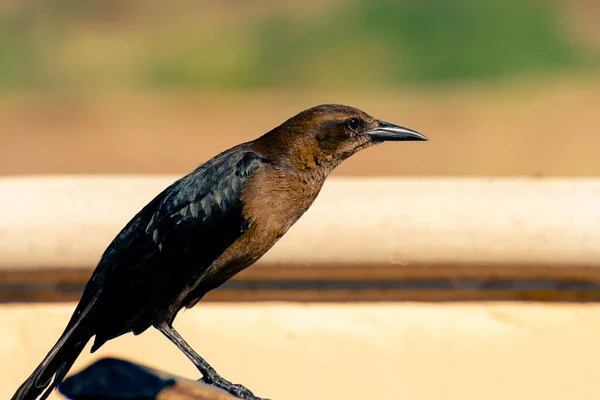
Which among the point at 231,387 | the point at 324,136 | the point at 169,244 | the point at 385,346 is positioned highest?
the point at 324,136

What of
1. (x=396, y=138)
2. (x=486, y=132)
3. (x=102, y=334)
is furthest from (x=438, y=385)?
(x=486, y=132)

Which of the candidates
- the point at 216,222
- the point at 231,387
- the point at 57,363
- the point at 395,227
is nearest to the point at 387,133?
the point at 395,227

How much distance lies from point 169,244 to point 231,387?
1.20ft

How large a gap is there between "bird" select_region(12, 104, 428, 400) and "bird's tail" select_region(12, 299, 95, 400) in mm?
Result: 30

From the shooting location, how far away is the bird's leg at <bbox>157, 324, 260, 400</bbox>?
2.69 m

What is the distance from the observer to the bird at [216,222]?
8.45 feet

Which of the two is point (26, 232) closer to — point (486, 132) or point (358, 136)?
point (358, 136)

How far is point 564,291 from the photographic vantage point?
287 centimetres

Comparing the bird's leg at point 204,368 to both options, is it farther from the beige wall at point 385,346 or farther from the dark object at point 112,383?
the dark object at point 112,383

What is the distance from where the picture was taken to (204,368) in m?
2.75

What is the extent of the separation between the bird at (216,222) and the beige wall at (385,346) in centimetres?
24

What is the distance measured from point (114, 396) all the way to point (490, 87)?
10.9m

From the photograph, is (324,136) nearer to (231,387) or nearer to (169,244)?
(169,244)

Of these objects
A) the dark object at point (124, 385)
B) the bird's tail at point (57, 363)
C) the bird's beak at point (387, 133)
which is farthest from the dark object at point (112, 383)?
the bird's beak at point (387, 133)
